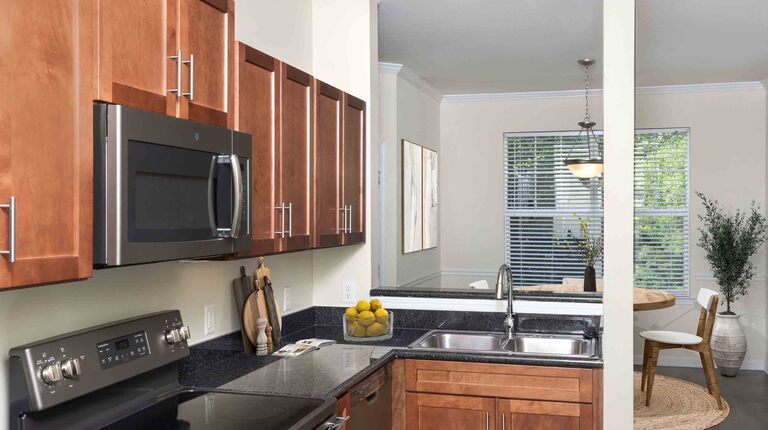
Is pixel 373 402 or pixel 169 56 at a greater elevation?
pixel 169 56

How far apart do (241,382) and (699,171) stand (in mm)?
5684

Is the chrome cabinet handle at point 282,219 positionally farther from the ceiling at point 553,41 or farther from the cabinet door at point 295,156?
the ceiling at point 553,41

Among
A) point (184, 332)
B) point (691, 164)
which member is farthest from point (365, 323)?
point (691, 164)

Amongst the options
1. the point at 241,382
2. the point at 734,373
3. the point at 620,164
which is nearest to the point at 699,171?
the point at 734,373

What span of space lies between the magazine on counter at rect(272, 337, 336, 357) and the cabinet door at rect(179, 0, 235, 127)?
1.12 meters

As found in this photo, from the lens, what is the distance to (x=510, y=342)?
3404 millimetres

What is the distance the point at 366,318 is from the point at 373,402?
536mm

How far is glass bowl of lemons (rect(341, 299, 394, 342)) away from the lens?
10.8 ft

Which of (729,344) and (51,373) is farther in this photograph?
(729,344)

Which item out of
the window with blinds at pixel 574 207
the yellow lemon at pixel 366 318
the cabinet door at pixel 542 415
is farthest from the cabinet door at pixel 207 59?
the window with blinds at pixel 574 207

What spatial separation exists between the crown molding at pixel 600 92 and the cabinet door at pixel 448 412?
4387mm

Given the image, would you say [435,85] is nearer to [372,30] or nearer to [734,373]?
[372,30]

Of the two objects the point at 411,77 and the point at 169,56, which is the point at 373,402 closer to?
the point at 169,56

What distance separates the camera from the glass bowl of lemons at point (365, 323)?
10.8 feet
